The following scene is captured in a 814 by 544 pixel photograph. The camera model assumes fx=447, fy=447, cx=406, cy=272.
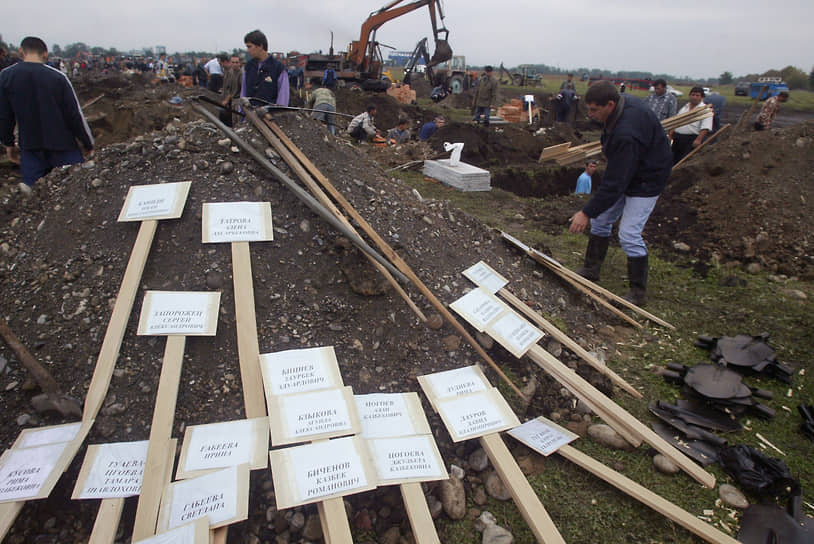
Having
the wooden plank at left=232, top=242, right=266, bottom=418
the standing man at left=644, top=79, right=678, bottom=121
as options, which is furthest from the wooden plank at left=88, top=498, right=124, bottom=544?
the standing man at left=644, top=79, right=678, bottom=121

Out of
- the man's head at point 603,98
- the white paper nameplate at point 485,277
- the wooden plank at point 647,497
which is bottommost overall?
the wooden plank at point 647,497

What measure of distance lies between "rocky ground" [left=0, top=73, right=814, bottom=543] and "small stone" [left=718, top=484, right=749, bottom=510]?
2.26ft

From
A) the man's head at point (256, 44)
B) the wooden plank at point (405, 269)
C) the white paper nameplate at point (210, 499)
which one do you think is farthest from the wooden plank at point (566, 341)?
the man's head at point (256, 44)

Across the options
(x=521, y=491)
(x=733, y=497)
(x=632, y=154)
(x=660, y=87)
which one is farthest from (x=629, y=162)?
(x=660, y=87)

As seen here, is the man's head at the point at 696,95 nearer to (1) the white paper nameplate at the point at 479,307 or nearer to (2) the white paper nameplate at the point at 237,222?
(1) the white paper nameplate at the point at 479,307

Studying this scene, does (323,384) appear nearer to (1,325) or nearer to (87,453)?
(87,453)

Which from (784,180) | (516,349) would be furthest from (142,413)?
(784,180)

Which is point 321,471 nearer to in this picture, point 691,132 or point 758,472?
point 758,472

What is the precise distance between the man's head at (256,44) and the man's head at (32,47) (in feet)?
5.28

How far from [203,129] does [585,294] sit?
3.42 m

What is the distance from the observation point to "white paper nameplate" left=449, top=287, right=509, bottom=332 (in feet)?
9.78

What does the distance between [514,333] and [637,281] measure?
187cm

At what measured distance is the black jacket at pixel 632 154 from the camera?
3555mm

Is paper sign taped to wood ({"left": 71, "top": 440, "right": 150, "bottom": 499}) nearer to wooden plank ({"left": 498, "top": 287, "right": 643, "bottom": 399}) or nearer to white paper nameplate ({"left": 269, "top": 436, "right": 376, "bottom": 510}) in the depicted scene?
white paper nameplate ({"left": 269, "top": 436, "right": 376, "bottom": 510})
